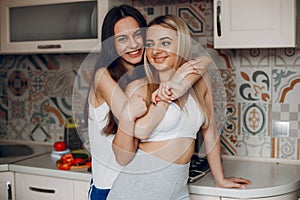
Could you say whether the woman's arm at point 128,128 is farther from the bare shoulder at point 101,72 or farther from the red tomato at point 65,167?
the red tomato at point 65,167

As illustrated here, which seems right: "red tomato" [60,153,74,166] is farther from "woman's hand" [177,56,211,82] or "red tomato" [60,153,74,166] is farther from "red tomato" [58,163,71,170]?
"woman's hand" [177,56,211,82]

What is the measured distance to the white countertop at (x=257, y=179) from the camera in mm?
1901

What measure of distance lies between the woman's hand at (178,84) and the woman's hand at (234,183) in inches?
18.9

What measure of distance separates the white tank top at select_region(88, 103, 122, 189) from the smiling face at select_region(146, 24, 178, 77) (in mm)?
289

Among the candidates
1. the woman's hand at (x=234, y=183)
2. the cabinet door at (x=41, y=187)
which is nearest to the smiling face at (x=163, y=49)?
the woman's hand at (x=234, y=183)

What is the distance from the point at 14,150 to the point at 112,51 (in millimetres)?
1357

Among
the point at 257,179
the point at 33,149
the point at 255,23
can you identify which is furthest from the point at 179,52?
the point at 33,149

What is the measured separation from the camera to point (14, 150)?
2877mm

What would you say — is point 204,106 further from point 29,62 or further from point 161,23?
point 29,62

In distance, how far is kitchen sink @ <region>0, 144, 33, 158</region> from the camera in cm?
278

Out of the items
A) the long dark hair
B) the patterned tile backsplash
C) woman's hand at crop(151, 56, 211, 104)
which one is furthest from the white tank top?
the patterned tile backsplash

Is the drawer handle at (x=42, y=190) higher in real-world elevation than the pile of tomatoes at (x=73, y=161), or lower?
lower

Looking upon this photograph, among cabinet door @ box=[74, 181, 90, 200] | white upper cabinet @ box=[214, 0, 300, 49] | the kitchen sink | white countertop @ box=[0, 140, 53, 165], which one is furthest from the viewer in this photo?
the kitchen sink

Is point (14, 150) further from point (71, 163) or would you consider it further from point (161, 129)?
point (161, 129)
